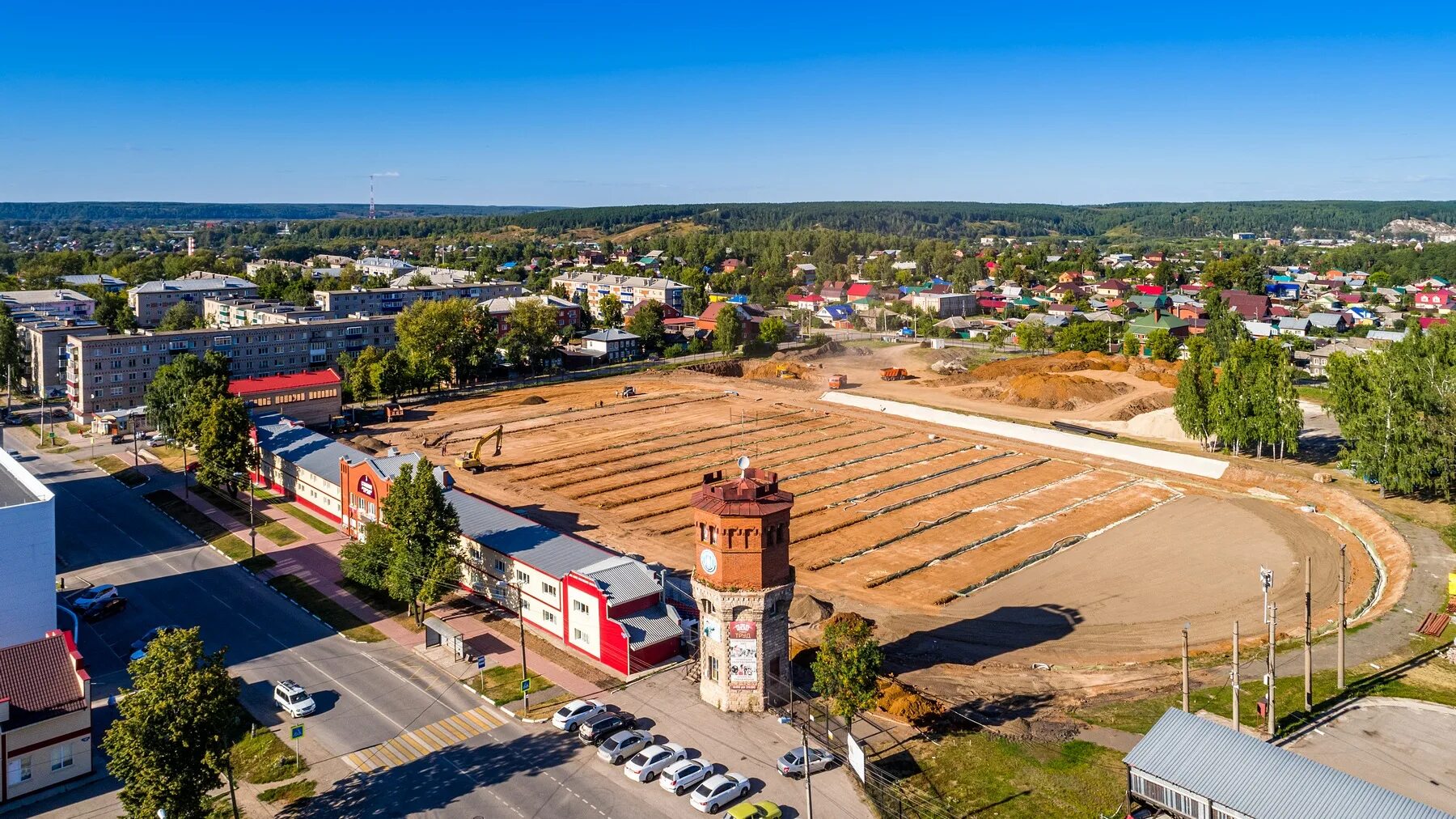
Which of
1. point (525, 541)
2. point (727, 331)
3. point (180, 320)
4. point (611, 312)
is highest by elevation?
point (611, 312)

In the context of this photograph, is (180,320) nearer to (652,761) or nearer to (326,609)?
(326,609)

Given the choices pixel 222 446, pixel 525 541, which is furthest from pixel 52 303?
pixel 525 541

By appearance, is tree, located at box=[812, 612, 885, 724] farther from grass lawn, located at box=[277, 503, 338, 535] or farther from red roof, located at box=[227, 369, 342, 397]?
red roof, located at box=[227, 369, 342, 397]

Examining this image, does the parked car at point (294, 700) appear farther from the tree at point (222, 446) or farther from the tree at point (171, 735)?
the tree at point (222, 446)

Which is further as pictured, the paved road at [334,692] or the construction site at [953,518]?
the construction site at [953,518]

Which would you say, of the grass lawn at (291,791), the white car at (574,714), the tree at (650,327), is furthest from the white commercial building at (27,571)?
the tree at (650,327)

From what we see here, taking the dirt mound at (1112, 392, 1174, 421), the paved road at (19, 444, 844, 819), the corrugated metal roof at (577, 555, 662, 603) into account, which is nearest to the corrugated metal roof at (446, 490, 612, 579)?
the corrugated metal roof at (577, 555, 662, 603)
